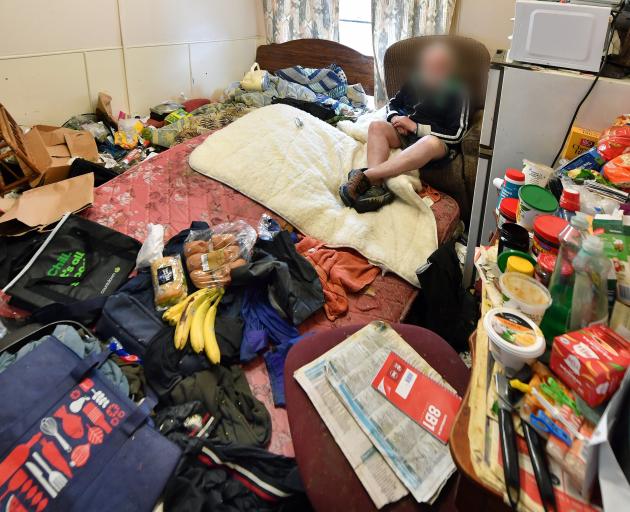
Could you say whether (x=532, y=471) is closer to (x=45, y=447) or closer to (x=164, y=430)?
(x=164, y=430)

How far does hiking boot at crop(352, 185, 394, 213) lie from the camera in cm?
203

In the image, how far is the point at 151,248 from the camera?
5.46 ft

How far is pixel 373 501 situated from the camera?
774 mm

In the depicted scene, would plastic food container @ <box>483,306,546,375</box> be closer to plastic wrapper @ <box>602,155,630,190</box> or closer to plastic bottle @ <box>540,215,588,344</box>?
plastic bottle @ <box>540,215,588,344</box>

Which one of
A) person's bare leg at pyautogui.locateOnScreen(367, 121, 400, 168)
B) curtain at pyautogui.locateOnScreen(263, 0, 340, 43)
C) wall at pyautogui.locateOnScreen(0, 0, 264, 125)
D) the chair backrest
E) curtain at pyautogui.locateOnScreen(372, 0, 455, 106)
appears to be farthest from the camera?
curtain at pyautogui.locateOnScreen(263, 0, 340, 43)

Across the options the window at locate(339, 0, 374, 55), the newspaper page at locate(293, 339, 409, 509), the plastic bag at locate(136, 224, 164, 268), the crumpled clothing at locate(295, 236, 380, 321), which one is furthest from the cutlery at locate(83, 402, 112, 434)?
the window at locate(339, 0, 374, 55)

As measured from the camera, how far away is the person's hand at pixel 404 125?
245 centimetres

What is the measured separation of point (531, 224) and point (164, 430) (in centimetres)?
112

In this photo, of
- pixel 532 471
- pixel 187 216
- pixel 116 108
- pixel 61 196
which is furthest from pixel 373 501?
pixel 116 108

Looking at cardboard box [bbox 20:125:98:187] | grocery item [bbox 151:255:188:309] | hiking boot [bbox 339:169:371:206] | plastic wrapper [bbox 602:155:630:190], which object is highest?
plastic wrapper [bbox 602:155:630:190]

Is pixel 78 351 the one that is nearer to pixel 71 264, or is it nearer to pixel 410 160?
pixel 71 264

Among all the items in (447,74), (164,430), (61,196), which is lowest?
(164,430)

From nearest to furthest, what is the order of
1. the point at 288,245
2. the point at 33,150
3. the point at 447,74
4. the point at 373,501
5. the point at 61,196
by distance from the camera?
the point at 373,501 → the point at 288,245 → the point at 61,196 → the point at 33,150 → the point at 447,74

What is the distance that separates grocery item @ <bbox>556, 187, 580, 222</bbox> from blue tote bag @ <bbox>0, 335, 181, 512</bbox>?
1161mm
